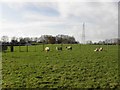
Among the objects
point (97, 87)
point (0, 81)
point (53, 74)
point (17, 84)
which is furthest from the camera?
point (53, 74)

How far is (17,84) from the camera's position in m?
9.70

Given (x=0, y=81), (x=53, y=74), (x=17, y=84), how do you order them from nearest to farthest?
(x=17, y=84) → (x=0, y=81) → (x=53, y=74)

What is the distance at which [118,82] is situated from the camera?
9961 millimetres

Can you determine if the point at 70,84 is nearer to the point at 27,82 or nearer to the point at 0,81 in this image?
the point at 27,82

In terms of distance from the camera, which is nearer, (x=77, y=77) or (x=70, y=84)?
(x=70, y=84)

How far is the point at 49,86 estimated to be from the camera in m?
9.31

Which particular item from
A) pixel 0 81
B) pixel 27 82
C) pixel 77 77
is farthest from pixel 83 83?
pixel 0 81

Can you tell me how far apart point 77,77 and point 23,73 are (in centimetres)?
305

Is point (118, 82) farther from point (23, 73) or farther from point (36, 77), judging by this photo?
point (23, 73)

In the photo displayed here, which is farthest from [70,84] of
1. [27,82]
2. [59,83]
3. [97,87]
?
[27,82]

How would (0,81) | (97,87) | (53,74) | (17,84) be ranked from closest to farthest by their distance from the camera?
(97,87) → (17,84) → (0,81) → (53,74)

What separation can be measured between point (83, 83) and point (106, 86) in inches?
39.0

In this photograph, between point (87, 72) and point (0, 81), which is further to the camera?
point (87, 72)

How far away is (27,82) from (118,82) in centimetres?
392
